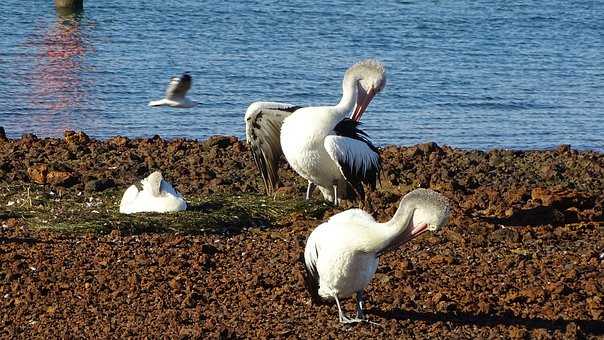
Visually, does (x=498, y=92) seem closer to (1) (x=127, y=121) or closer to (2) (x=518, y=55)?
(2) (x=518, y=55)

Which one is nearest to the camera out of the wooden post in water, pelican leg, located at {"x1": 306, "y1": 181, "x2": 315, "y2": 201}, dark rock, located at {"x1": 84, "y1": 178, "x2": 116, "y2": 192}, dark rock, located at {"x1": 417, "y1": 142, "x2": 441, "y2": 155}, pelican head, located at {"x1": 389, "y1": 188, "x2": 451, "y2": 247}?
pelican head, located at {"x1": 389, "y1": 188, "x2": 451, "y2": 247}

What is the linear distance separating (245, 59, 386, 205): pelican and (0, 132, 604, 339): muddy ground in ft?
1.08

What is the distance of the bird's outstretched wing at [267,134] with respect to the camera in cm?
1113

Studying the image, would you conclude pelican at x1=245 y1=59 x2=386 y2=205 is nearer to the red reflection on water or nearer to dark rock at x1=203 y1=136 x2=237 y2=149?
dark rock at x1=203 y1=136 x2=237 y2=149

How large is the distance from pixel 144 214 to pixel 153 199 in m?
0.17

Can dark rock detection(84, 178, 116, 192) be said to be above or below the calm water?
above

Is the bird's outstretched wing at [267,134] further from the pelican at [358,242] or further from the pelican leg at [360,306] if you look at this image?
the pelican leg at [360,306]

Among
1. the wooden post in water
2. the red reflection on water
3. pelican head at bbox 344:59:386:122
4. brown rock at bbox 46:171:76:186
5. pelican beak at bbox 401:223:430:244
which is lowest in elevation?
the wooden post in water

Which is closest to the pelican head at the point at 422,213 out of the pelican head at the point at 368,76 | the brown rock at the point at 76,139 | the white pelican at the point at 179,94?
the pelican head at the point at 368,76

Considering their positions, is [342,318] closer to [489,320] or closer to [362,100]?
[489,320]

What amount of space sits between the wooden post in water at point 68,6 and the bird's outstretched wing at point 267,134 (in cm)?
2106

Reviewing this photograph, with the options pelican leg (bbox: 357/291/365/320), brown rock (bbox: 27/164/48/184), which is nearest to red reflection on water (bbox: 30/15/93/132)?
brown rock (bbox: 27/164/48/184)

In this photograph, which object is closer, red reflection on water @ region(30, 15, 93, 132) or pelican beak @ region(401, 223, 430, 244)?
pelican beak @ region(401, 223, 430, 244)

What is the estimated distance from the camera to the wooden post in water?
3164 centimetres
